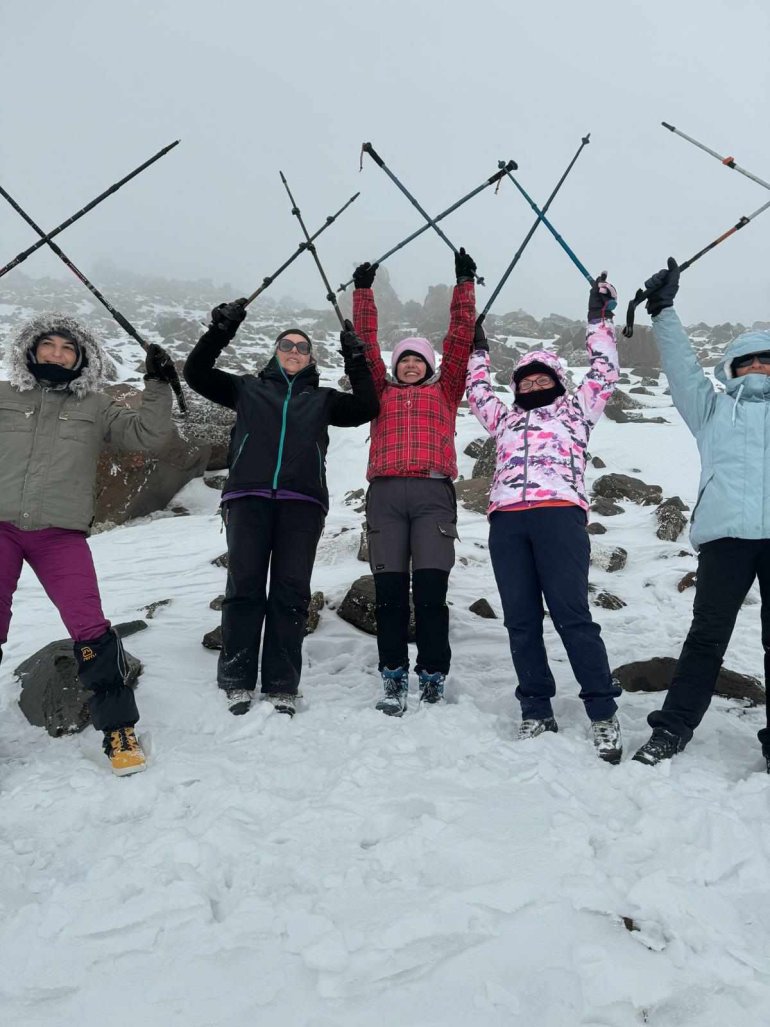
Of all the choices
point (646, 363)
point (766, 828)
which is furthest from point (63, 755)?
point (646, 363)

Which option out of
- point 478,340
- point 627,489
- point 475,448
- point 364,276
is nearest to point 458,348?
point 478,340

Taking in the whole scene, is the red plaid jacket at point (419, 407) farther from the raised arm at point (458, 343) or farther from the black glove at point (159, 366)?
the black glove at point (159, 366)

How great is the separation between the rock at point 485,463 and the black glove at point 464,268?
8.45 m

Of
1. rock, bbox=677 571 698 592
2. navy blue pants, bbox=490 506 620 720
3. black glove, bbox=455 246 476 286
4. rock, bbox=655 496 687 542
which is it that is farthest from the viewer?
rock, bbox=655 496 687 542

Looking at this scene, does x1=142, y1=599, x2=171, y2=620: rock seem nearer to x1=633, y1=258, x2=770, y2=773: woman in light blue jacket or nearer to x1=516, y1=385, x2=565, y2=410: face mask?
x1=516, y1=385, x2=565, y2=410: face mask

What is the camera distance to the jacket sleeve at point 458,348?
4.42m

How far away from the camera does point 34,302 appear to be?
80375 mm

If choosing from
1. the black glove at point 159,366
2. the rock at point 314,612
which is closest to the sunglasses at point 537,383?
the black glove at point 159,366

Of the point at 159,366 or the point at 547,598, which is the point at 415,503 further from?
the point at 159,366

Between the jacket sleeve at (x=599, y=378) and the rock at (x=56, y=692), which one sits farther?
the jacket sleeve at (x=599, y=378)

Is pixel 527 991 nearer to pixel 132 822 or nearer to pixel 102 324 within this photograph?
pixel 132 822

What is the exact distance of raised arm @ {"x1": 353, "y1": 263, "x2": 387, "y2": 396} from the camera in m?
4.44

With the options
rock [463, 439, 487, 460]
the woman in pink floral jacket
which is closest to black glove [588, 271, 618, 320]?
the woman in pink floral jacket

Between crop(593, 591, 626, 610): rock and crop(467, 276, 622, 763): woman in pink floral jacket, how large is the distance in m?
3.38
